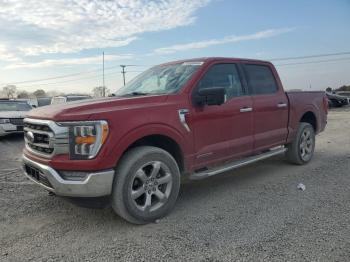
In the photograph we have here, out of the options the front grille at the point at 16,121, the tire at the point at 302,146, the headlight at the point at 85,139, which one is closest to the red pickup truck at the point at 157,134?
the headlight at the point at 85,139

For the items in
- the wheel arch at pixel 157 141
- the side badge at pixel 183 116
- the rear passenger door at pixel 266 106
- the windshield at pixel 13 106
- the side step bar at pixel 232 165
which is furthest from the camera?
the windshield at pixel 13 106

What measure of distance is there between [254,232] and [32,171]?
2600 millimetres

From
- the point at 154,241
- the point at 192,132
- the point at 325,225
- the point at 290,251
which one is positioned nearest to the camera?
the point at 290,251

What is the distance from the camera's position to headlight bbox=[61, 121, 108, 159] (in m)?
3.64

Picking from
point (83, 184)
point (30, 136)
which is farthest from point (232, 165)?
point (30, 136)

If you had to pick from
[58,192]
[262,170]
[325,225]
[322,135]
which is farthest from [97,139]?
[322,135]

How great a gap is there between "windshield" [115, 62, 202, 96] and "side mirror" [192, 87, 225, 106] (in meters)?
0.27

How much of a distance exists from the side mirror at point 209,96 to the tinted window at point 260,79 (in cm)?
127

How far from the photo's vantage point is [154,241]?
3609 millimetres

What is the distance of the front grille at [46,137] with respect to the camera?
12.0 feet

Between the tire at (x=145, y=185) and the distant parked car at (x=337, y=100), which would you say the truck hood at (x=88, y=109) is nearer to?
the tire at (x=145, y=185)

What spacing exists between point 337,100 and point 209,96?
28760mm

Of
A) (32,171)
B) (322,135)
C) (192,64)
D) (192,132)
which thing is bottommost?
(322,135)

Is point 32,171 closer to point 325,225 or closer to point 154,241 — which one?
point 154,241
